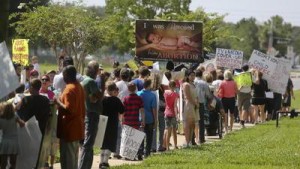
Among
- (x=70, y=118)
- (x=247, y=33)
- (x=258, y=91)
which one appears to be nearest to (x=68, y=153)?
(x=70, y=118)

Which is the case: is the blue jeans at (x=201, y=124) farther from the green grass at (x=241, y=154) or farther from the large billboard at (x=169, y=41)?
the large billboard at (x=169, y=41)

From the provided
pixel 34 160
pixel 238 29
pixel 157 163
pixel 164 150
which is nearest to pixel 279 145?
pixel 164 150

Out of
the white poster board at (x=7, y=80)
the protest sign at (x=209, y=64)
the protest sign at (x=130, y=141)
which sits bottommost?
the protest sign at (x=130, y=141)

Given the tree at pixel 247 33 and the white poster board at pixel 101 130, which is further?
the tree at pixel 247 33

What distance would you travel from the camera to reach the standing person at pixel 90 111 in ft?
50.6

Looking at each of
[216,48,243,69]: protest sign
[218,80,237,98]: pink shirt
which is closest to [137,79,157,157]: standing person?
[218,80,237,98]: pink shirt

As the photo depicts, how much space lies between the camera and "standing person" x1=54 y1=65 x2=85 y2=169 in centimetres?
1414

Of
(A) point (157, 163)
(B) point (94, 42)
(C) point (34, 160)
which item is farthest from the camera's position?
(B) point (94, 42)

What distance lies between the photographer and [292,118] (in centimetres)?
3238

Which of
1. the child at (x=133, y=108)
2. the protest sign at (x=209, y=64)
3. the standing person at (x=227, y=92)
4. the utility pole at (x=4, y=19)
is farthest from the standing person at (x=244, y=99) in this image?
the utility pole at (x=4, y=19)

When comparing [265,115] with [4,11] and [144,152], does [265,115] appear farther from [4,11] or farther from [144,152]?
[4,11]

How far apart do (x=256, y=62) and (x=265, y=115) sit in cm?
201

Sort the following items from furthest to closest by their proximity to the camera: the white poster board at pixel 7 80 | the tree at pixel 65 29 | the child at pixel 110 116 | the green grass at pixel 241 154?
the tree at pixel 65 29 → the green grass at pixel 241 154 → the child at pixel 110 116 → the white poster board at pixel 7 80

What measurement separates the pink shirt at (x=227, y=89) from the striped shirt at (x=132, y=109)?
7.80m
